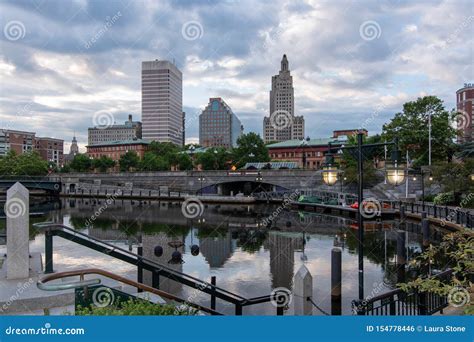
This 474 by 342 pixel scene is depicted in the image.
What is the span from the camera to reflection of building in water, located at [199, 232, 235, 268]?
24.1 meters

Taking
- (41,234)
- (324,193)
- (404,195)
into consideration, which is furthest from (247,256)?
(324,193)

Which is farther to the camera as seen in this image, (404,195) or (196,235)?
(404,195)

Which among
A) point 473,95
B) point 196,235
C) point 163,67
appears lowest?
point 196,235

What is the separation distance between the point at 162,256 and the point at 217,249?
459 centimetres

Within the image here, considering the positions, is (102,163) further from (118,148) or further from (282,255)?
(282,255)

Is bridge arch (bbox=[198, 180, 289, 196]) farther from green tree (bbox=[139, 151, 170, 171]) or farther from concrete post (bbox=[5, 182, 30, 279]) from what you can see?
concrete post (bbox=[5, 182, 30, 279])

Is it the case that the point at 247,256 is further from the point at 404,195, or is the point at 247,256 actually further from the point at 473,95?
the point at 473,95

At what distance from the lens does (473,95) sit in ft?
444

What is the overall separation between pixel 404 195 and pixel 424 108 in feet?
57.0

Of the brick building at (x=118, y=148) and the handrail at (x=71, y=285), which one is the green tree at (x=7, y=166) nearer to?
the brick building at (x=118, y=148)

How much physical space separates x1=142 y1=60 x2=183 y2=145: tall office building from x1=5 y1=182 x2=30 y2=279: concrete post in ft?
597

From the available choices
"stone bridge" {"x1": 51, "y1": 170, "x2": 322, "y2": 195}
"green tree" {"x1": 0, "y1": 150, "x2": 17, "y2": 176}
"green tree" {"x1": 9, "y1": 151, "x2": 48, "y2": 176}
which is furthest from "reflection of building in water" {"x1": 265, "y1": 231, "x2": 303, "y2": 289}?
"green tree" {"x1": 0, "y1": 150, "x2": 17, "y2": 176}

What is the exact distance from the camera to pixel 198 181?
86188mm

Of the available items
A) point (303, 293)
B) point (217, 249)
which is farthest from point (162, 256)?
point (303, 293)
